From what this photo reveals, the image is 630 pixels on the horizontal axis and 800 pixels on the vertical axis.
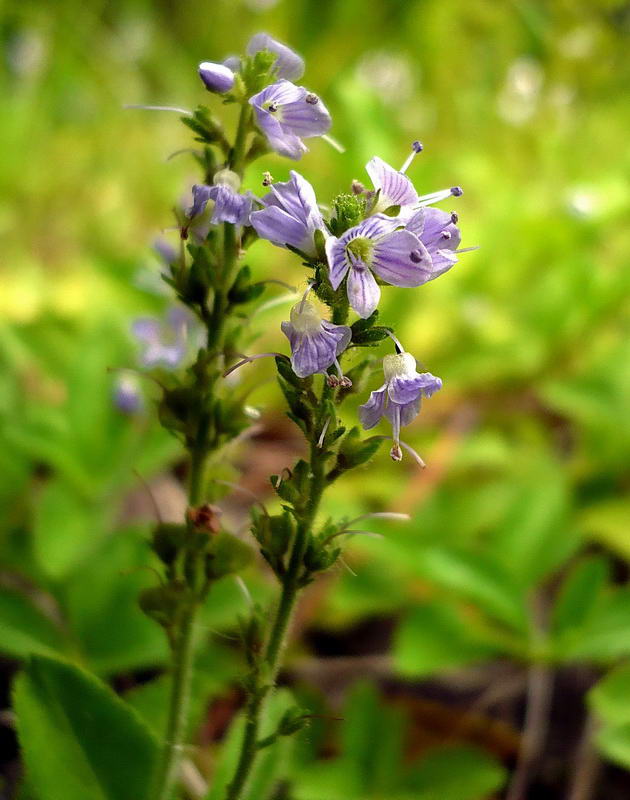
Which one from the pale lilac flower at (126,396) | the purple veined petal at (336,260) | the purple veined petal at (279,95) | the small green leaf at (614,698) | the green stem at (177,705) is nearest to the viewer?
the purple veined petal at (336,260)

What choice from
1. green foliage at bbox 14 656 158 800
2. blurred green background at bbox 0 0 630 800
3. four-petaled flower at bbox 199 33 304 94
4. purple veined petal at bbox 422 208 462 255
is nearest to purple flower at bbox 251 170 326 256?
purple veined petal at bbox 422 208 462 255

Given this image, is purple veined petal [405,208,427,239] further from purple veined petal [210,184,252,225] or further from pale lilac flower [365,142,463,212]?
purple veined petal [210,184,252,225]

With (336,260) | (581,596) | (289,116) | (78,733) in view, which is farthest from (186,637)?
(581,596)

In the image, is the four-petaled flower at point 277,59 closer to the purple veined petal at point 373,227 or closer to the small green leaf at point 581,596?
the purple veined petal at point 373,227

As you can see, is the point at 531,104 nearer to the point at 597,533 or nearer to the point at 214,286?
the point at 597,533

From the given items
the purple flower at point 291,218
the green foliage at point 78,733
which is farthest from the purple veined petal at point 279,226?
the green foliage at point 78,733

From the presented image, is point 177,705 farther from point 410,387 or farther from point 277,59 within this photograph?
point 277,59
